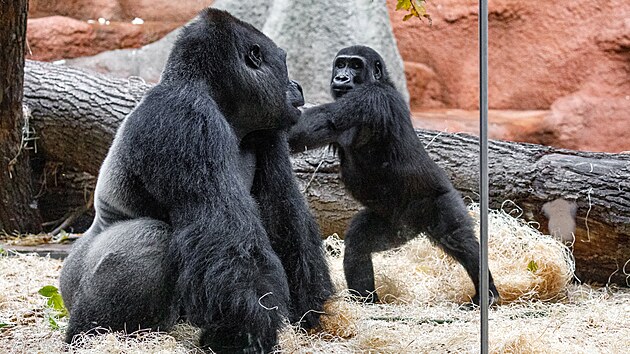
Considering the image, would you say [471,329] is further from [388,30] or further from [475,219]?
[388,30]

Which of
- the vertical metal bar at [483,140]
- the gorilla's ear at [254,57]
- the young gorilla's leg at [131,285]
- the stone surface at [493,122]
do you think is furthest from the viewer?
the stone surface at [493,122]

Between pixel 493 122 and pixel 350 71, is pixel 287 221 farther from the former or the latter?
pixel 493 122

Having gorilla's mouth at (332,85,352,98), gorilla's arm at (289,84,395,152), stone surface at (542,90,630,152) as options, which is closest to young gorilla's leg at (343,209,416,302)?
gorilla's arm at (289,84,395,152)

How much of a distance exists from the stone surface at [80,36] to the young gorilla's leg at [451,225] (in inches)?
69.1

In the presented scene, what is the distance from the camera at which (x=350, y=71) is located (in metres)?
2.51

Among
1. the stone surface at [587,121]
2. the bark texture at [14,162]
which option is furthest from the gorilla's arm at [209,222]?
the stone surface at [587,121]

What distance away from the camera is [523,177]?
9.73 feet

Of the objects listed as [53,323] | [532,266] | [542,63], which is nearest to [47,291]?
[53,323]

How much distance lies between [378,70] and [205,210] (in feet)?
3.21

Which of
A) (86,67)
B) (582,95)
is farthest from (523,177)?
(86,67)

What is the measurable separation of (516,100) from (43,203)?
2.34 meters

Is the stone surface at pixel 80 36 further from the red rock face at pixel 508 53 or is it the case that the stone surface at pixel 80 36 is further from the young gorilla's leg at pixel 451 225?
the young gorilla's leg at pixel 451 225

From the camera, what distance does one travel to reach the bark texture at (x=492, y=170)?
2588mm

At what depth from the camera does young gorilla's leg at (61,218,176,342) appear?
1.96 metres
